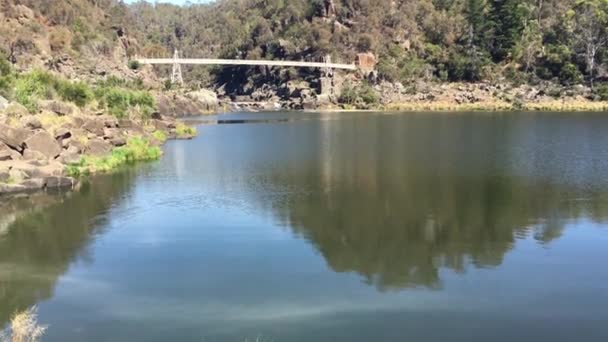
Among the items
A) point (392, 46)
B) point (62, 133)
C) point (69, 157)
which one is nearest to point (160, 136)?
point (62, 133)

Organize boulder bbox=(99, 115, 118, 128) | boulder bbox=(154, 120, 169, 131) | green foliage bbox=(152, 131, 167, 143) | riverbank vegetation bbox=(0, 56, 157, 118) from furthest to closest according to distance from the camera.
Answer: boulder bbox=(154, 120, 169, 131) < green foliage bbox=(152, 131, 167, 143) < riverbank vegetation bbox=(0, 56, 157, 118) < boulder bbox=(99, 115, 118, 128)

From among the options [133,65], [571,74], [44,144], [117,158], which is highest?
[133,65]

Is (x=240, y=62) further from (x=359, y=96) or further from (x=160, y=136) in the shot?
(x=160, y=136)

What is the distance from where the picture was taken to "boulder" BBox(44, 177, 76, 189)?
29.8 meters

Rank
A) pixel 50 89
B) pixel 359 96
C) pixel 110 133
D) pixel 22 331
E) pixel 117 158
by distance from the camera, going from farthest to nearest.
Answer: pixel 359 96, pixel 50 89, pixel 110 133, pixel 117 158, pixel 22 331

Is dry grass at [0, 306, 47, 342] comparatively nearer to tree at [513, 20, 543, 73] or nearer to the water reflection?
the water reflection

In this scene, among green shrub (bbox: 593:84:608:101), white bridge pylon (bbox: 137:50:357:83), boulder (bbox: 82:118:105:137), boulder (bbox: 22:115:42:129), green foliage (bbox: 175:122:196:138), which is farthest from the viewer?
white bridge pylon (bbox: 137:50:357:83)

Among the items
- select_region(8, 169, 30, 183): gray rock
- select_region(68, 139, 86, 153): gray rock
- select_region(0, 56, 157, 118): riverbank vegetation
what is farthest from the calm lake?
select_region(0, 56, 157, 118): riverbank vegetation

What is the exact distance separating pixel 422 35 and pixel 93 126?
115759 millimetres

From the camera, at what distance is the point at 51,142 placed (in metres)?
33.0

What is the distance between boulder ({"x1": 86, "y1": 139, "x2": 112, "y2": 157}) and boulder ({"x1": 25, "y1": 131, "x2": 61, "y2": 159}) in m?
5.44

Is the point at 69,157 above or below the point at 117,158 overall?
above

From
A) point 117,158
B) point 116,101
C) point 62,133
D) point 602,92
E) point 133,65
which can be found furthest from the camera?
point 133,65

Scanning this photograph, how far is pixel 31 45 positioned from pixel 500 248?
9996 cm
